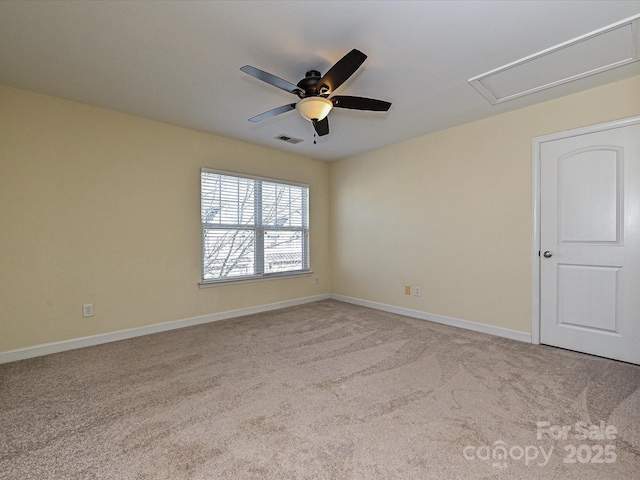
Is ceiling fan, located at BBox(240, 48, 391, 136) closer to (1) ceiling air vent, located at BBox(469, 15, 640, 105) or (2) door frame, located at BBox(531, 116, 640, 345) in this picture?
(1) ceiling air vent, located at BBox(469, 15, 640, 105)

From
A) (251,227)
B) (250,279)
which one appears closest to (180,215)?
(251,227)

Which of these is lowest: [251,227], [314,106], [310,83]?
[251,227]

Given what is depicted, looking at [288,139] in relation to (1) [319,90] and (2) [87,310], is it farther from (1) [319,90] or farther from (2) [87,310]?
(2) [87,310]

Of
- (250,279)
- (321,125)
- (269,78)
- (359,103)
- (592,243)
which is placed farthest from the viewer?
(250,279)

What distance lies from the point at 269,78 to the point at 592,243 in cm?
314

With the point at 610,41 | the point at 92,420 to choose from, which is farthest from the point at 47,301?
the point at 610,41

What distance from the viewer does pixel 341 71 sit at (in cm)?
199

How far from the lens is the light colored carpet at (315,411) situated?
1.49 meters

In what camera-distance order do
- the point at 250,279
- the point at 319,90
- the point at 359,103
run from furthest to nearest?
the point at 250,279 → the point at 359,103 → the point at 319,90

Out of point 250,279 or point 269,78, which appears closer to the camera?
point 269,78

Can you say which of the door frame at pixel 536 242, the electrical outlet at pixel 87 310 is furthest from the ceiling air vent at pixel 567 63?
the electrical outlet at pixel 87 310

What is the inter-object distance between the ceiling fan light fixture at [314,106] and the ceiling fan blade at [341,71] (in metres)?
0.07

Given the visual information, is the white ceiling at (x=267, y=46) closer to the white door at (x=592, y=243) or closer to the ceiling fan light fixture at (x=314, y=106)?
the ceiling fan light fixture at (x=314, y=106)

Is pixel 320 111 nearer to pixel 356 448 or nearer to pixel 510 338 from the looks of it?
pixel 356 448
